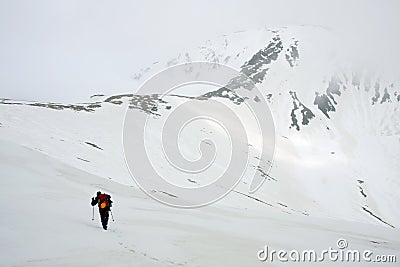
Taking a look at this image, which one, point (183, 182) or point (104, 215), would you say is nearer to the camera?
point (104, 215)

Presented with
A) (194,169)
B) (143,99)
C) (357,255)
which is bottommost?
(357,255)

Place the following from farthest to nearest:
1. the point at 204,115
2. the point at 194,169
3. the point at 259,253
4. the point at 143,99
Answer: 1. the point at 204,115
2. the point at 143,99
3. the point at 194,169
4. the point at 259,253

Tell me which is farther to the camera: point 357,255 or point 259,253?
point 357,255

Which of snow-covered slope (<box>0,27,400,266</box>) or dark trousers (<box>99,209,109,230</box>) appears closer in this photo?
dark trousers (<box>99,209,109,230</box>)

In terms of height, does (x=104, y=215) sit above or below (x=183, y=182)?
below

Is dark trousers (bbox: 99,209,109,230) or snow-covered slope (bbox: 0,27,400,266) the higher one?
snow-covered slope (bbox: 0,27,400,266)

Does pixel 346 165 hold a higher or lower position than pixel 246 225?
higher

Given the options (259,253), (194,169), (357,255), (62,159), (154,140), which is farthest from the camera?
(154,140)

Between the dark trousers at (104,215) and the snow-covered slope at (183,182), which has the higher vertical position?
the snow-covered slope at (183,182)

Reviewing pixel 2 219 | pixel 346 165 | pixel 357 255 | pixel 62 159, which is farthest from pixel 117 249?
pixel 346 165

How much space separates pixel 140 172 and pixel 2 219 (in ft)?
88.4

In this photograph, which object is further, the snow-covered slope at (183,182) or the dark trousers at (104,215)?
the snow-covered slope at (183,182)

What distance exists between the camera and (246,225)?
23172mm

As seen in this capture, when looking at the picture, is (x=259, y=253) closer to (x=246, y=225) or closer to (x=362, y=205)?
(x=246, y=225)
